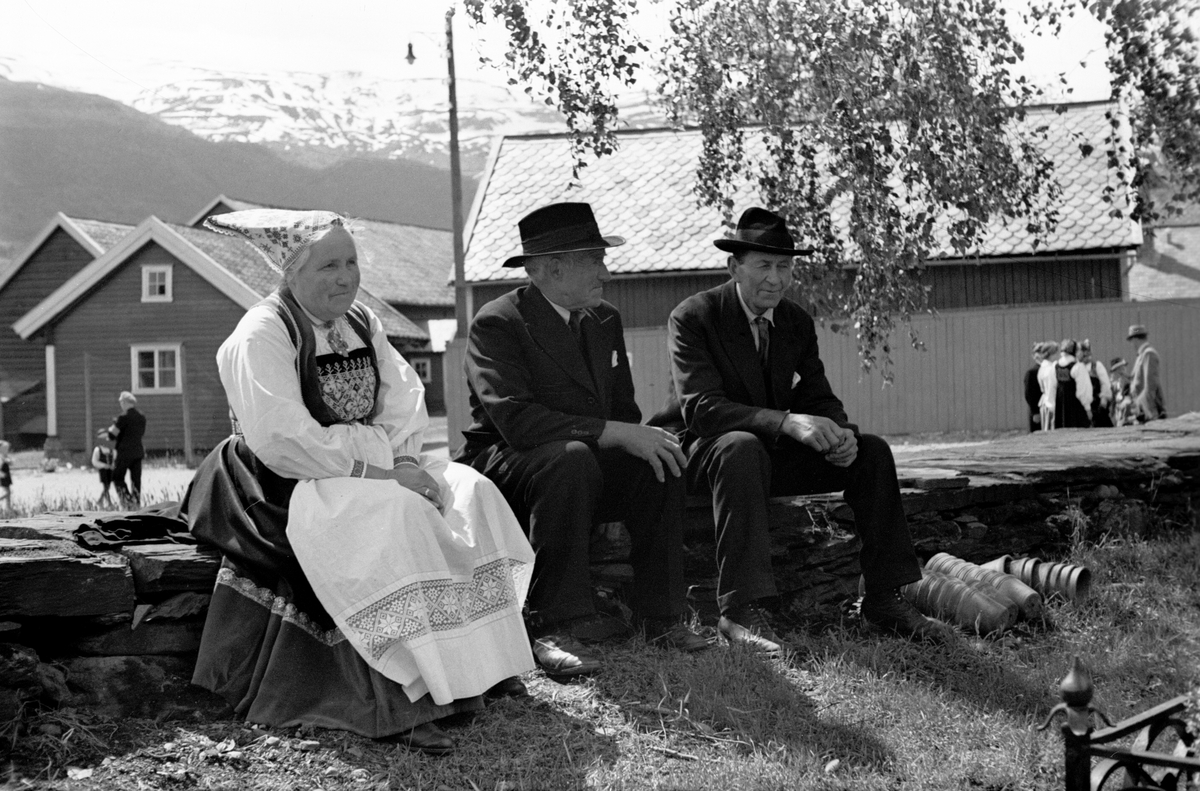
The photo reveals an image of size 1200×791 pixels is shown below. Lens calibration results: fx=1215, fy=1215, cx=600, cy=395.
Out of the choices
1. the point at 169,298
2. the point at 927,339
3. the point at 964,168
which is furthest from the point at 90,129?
the point at 964,168

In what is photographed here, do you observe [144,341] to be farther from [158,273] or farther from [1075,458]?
[1075,458]

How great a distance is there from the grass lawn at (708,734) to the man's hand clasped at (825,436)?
0.67 meters

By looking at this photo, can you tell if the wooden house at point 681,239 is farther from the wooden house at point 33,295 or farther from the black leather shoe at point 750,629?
the black leather shoe at point 750,629

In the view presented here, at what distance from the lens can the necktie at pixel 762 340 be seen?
200 inches

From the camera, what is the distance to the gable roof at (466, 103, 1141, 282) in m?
20.8

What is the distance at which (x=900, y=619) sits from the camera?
460cm

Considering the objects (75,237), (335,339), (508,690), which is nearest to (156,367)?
(75,237)

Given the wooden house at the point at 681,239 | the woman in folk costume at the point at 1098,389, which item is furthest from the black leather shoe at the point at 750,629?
the wooden house at the point at 681,239

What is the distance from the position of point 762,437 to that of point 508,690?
5.23 feet

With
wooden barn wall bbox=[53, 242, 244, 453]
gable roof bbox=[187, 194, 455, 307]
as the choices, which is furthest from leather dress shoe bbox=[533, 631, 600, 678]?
gable roof bbox=[187, 194, 455, 307]

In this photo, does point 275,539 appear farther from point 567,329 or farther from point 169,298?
point 169,298

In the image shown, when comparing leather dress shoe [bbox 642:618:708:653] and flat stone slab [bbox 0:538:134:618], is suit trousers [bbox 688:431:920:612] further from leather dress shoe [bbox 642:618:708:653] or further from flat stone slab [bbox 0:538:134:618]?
flat stone slab [bbox 0:538:134:618]

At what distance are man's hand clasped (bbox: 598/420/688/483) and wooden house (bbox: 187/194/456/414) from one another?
89.1ft

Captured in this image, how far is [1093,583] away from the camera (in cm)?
562
